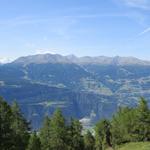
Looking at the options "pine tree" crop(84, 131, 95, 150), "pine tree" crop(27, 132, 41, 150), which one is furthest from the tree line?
"pine tree" crop(84, 131, 95, 150)

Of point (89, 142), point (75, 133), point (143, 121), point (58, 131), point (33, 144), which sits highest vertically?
point (143, 121)

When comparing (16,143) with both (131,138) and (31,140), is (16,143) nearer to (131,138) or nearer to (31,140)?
(31,140)

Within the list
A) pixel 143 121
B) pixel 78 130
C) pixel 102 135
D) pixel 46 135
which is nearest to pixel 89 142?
pixel 102 135

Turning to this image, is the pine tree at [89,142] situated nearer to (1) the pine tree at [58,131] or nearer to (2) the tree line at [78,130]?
(2) the tree line at [78,130]

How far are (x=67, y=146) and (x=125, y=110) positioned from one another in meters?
26.7

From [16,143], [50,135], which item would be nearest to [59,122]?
[50,135]

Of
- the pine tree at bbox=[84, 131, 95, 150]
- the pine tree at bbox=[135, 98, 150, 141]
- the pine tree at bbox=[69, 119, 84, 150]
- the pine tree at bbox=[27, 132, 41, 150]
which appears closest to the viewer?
the pine tree at bbox=[27, 132, 41, 150]

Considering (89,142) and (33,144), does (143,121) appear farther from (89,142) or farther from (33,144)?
(89,142)

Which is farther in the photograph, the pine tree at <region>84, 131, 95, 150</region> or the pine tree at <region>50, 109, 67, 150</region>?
the pine tree at <region>84, 131, 95, 150</region>

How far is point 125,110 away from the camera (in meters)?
128

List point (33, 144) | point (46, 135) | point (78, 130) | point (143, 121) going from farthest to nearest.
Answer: point (78, 130), point (143, 121), point (46, 135), point (33, 144)

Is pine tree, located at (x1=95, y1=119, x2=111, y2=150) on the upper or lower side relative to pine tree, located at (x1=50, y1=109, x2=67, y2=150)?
lower

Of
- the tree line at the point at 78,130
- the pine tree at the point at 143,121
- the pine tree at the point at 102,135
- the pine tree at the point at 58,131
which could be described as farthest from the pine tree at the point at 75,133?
the pine tree at the point at 143,121

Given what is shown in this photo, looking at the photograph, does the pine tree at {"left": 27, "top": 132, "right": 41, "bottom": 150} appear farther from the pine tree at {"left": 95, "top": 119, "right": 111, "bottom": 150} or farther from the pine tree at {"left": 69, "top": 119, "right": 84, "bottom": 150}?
the pine tree at {"left": 95, "top": 119, "right": 111, "bottom": 150}
